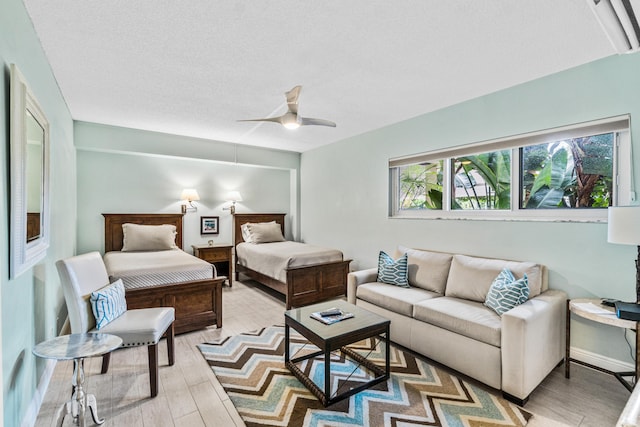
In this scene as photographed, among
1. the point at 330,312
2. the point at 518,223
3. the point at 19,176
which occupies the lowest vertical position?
the point at 330,312

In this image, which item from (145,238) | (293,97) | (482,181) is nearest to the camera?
(293,97)

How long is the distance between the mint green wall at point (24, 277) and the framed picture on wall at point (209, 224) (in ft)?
8.19

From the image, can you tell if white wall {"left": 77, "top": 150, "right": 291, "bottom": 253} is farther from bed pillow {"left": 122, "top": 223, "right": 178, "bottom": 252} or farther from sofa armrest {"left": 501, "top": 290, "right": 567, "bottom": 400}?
sofa armrest {"left": 501, "top": 290, "right": 567, "bottom": 400}

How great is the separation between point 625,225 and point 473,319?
1152 millimetres

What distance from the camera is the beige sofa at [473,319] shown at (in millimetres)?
2086

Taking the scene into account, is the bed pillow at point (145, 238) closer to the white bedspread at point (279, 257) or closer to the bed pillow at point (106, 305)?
the white bedspread at point (279, 257)

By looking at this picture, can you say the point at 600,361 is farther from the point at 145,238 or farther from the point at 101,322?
the point at 145,238

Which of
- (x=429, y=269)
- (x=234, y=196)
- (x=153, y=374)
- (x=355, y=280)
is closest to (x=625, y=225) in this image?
(x=429, y=269)

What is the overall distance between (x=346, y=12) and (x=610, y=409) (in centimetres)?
307

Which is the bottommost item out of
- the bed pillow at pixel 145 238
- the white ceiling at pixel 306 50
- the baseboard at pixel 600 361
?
the baseboard at pixel 600 361

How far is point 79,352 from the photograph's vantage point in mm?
1629

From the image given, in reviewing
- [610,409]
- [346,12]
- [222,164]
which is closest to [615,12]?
[346,12]

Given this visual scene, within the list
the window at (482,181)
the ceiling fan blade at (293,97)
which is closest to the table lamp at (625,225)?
the window at (482,181)

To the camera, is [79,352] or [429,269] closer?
[79,352]
